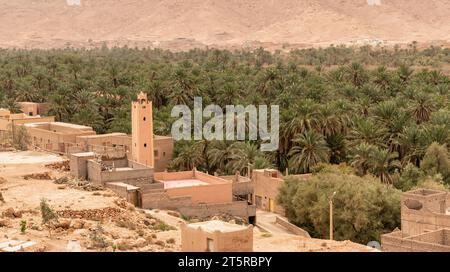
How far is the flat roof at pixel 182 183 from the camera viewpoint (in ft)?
A: 110

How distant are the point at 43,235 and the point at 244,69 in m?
55.3

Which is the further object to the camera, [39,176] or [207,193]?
[39,176]

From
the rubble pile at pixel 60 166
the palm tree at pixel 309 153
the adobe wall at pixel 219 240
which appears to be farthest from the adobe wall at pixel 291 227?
the adobe wall at pixel 219 240

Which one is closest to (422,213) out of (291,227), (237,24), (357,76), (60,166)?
(291,227)

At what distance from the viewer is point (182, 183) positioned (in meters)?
34.9

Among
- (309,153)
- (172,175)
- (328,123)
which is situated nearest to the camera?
(172,175)

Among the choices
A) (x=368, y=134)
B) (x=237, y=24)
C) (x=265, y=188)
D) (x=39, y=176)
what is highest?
(x=237, y=24)

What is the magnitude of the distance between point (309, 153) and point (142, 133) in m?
7.56

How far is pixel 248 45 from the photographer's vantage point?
15525 centimetres

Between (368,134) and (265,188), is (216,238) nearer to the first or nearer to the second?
(265,188)

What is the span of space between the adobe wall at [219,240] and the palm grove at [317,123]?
10.4 meters

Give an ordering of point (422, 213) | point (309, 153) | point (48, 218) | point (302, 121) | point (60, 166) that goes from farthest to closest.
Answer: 1. point (302, 121)
2. point (309, 153)
3. point (60, 166)
4. point (422, 213)
5. point (48, 218)

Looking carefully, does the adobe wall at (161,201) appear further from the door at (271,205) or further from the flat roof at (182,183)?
the door at (271,205)
